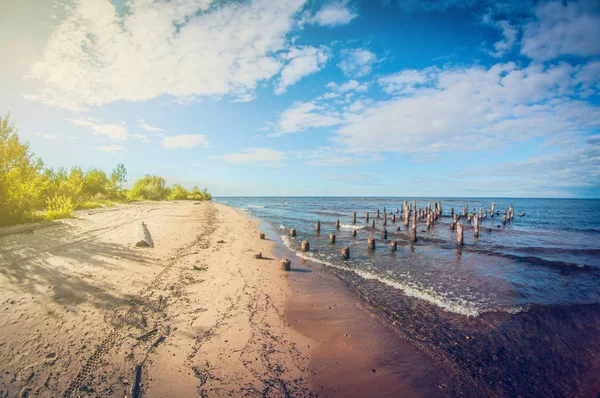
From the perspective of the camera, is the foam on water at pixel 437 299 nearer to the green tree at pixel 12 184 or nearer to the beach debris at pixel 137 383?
the beach debris at pixel 137 383

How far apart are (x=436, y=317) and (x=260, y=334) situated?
5.52 metres

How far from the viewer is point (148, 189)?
51375 millimetres

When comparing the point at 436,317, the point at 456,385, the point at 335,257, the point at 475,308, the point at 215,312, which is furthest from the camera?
the point at 335,257

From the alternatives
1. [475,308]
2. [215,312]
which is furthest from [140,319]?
[475,308]

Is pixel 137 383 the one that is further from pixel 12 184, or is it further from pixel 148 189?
pixel 148 189

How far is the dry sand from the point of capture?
387 centimetres

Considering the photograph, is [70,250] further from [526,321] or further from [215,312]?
[526,321]

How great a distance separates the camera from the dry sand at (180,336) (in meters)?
3.87

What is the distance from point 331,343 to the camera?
18.2 feet

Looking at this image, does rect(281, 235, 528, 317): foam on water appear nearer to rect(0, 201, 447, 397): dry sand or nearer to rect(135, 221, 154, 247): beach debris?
rect(0, 201, 447, 397): dry sand

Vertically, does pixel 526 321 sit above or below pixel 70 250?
below

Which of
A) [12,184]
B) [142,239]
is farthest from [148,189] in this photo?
[142,239]

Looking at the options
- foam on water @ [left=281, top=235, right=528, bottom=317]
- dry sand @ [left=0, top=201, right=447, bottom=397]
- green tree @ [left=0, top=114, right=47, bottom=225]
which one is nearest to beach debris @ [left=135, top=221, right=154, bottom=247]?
dry sand @ [left=0, top=201, right=447, bottom=397]

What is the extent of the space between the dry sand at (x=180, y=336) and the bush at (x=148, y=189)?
45605 mm
